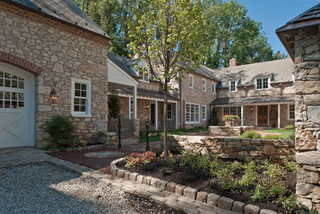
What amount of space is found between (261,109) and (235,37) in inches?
673

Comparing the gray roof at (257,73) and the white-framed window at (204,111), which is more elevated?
the gray roof at (257,73)

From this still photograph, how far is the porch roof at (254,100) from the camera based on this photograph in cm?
1916

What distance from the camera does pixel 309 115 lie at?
10.2 ft

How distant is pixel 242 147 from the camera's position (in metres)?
5.34

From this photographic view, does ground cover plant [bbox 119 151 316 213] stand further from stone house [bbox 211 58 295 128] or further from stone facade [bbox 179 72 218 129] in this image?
stone house [bbox 211 58 295 128]

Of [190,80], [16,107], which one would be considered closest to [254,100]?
[190,80]

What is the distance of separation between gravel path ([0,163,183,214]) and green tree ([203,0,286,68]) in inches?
1243

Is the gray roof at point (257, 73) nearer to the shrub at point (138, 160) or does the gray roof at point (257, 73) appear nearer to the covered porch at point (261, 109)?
the covered porch at point (261, 109)

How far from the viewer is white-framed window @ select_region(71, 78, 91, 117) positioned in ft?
27.9

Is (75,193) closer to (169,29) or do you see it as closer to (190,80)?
(169,29)

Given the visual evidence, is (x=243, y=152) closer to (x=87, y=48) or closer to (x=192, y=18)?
(x=192, y=18)

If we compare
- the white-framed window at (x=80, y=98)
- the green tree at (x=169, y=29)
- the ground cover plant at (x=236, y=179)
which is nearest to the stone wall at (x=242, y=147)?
the ground cover plant at (x=236, y=179)

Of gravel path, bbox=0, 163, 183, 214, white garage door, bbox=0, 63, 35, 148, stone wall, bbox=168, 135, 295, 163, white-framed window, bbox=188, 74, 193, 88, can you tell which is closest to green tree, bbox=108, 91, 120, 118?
white garage door, bbox=0, 63, 35, 148

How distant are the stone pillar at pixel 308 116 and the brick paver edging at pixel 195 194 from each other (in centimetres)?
70
